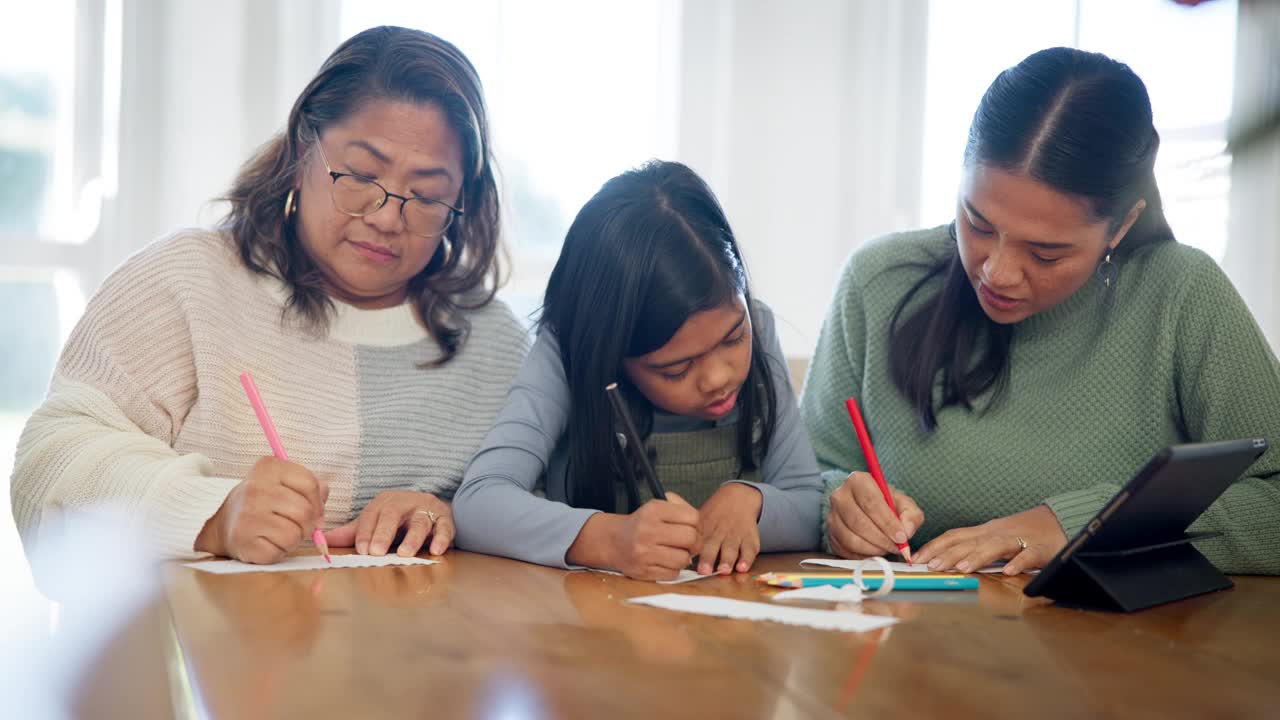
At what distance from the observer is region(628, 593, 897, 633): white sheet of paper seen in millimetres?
820

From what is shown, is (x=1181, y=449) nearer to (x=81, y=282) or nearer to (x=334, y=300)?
(x=334, y=300)

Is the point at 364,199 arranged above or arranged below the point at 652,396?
above

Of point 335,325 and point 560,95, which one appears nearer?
point 335,325

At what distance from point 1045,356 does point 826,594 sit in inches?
26.5

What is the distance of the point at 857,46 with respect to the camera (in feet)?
10.8

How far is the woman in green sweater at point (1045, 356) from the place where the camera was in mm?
1238

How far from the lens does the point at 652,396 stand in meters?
1.39

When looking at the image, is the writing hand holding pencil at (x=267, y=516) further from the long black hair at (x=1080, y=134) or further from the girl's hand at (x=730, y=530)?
the long black hair at (x=1080, y=134)

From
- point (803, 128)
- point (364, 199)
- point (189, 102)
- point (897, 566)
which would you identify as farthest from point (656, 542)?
point (803, 128)

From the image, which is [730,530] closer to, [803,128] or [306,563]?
[306,563]

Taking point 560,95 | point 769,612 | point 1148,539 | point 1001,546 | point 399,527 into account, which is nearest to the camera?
point 769,612

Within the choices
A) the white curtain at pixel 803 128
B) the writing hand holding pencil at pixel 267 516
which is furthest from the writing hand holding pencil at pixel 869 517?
the white curtain at pixel 803 128

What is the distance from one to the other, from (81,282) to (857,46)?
7.26 feet

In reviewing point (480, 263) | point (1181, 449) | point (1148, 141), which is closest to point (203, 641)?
point (1181, 449)
